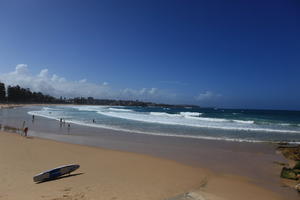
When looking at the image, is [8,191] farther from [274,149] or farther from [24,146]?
[274,149]

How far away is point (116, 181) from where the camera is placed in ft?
26.3

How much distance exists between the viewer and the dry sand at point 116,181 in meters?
6.75

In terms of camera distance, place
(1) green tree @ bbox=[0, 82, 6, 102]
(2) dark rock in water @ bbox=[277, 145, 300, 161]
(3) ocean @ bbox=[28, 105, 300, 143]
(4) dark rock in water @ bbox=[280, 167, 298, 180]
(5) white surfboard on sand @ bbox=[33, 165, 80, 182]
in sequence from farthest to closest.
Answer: (1) green tree @ bbox=[0, 82, 6, 102] → (3) ocean @ bbox=[28, 105, 300, 143] → (2) dark rock in water @ bbox=[277, 145, 300, 161] → (4) dark rock in water @ bbox=[280, 167, 298, 180] → (5) white surfboard on sand @ bbox=[33, 165, 80, 182]

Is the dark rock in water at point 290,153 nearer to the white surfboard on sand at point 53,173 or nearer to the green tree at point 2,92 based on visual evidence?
the white surfboard on sand at point 53,173

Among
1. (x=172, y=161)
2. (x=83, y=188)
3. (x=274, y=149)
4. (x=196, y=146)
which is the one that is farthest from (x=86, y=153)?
(x=274, y=149)

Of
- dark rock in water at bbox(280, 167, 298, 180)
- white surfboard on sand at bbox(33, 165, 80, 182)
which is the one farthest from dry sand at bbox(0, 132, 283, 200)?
dark rock in water at bbox(280, 167, 298, 180)

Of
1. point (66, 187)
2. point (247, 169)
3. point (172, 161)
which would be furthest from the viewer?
point (172, 161)

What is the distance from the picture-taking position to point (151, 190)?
7.20m

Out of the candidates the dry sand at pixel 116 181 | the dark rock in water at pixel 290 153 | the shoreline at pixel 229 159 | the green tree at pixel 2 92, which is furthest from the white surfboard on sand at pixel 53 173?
the green tree at pixel 2 92

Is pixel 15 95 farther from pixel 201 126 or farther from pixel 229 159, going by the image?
pixel 229 159

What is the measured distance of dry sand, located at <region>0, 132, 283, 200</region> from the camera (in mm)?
6754

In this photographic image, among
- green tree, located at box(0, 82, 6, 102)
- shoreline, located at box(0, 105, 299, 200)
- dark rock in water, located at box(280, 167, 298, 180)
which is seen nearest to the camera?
shoreline, located at box(0, 105, 299, 200)

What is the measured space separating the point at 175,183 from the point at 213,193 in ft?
4.54

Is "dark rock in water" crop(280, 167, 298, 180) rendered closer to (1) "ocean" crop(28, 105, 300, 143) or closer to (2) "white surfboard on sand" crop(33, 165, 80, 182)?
(2) "white surfboard on sand" crop(33, 165, 80, 182)
